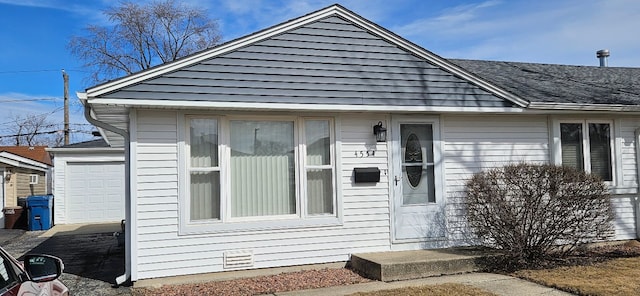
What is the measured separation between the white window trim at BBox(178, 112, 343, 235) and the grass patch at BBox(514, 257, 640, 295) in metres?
2.89

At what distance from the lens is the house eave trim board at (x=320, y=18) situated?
21.8ft

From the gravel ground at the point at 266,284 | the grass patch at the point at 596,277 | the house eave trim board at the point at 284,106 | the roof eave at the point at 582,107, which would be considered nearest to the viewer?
the grass patch at the point at 596,277

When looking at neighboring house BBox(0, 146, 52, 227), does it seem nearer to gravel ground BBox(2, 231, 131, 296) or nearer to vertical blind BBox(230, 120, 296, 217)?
gravel ground BBox(2, 231, 131, 296)

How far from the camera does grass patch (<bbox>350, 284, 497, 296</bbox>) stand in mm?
5652

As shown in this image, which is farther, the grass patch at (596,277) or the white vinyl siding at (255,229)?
the white vinyl siding at (255,229)

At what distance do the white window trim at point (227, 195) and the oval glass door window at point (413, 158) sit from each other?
122 centimetres

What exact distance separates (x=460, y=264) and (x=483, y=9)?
28.4 feet

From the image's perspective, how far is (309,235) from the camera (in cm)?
727

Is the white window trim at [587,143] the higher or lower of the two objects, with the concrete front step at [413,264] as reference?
higher

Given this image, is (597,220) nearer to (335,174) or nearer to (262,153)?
(335,174)

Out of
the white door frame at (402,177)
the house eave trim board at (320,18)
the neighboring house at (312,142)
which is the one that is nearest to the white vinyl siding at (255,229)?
the neighboring house at (312,142)

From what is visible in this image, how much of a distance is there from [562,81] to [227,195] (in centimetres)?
788

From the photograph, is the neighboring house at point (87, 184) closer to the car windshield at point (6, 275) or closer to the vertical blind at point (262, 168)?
the vertical blind at point (262, 168)

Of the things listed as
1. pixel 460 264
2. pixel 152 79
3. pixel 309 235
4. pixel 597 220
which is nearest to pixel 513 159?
pixel 597 220
